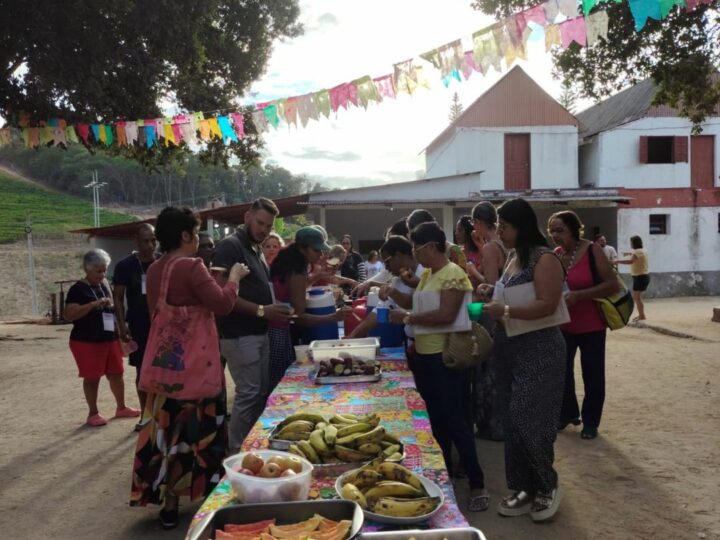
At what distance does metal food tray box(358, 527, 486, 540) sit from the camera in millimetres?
1451

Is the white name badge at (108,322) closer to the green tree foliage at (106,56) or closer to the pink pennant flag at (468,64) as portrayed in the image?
the pink pennant flag at (468,64)

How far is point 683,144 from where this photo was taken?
2053 centimetres

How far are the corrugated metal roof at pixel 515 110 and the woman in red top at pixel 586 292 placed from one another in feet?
61.8

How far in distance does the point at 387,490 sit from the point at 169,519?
217 centimetres

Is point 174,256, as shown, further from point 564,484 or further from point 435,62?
point 435,62

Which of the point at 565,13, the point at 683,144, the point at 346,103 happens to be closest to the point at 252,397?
the point at 565,13

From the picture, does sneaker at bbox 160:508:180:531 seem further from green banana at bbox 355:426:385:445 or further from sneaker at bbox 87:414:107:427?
sneaker at bbox 87:414:107:427

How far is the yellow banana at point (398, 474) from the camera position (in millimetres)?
1857

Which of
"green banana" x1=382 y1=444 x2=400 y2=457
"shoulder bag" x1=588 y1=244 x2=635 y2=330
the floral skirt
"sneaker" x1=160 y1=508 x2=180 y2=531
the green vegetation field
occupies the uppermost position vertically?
the green vegetation field

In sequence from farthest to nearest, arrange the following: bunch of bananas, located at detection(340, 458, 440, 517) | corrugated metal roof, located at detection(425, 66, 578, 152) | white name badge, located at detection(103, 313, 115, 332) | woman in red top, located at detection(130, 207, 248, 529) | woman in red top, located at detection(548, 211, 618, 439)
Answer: corrugated metal roof, located at detection(425, 66, 578, 152) < white name badge, located at detection(103, 313, 115, 332) < woman in red top, located at detection(548, 211, 618, 439) < woman in red top, located at detection(130, 207, 248, 529) < bunch of bananas, located at detection(340, 458, 440, 517)

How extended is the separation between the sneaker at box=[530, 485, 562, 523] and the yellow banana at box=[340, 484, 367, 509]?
77.8 inches

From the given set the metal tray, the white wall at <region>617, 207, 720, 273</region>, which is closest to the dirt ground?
the metal tray

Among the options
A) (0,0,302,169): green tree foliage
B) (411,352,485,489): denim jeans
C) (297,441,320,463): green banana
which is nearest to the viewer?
(297,441,320,463): green banana

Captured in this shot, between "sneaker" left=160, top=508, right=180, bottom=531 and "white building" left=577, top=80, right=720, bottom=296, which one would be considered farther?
"white building" left=577, top=80, right=720, bottom=296
